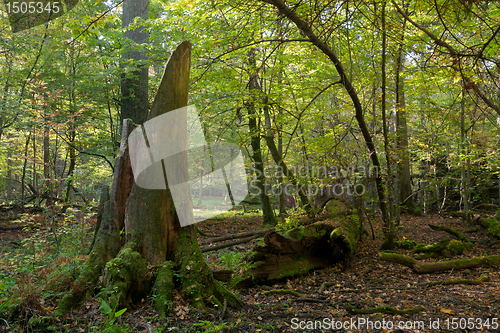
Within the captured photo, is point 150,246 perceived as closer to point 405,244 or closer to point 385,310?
point 385,310

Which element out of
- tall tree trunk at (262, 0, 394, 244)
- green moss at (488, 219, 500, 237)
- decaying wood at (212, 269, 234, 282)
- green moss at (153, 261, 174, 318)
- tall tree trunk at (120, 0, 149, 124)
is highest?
tall tree trunk at (120, 0, 149, 124)

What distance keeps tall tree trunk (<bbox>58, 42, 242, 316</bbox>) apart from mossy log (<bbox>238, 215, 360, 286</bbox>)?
1243mm

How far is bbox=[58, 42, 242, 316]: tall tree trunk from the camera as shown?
3.54 m

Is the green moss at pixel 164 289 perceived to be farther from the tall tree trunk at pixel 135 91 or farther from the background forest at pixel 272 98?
the tall tree trunk at pixel 135 91

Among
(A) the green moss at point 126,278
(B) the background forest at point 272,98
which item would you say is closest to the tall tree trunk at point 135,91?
(B) the background forest at point 272,98

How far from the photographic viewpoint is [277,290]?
4.66 m

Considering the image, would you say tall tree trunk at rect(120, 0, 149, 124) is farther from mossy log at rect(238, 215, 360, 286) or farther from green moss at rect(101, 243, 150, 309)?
green moss at rect(101, 243, 150, 309)

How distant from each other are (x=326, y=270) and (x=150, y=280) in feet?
12.2

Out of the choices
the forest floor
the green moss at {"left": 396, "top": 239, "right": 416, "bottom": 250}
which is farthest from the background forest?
the forest floor

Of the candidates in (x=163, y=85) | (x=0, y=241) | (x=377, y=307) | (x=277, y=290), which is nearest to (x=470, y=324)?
(x=377, y=307)

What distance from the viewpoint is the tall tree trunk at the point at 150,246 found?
11.6 ft

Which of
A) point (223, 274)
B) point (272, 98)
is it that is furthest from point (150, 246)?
point (272, 98)

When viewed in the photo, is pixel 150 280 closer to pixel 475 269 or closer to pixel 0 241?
pixel 475 269

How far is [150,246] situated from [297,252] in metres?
3.02
